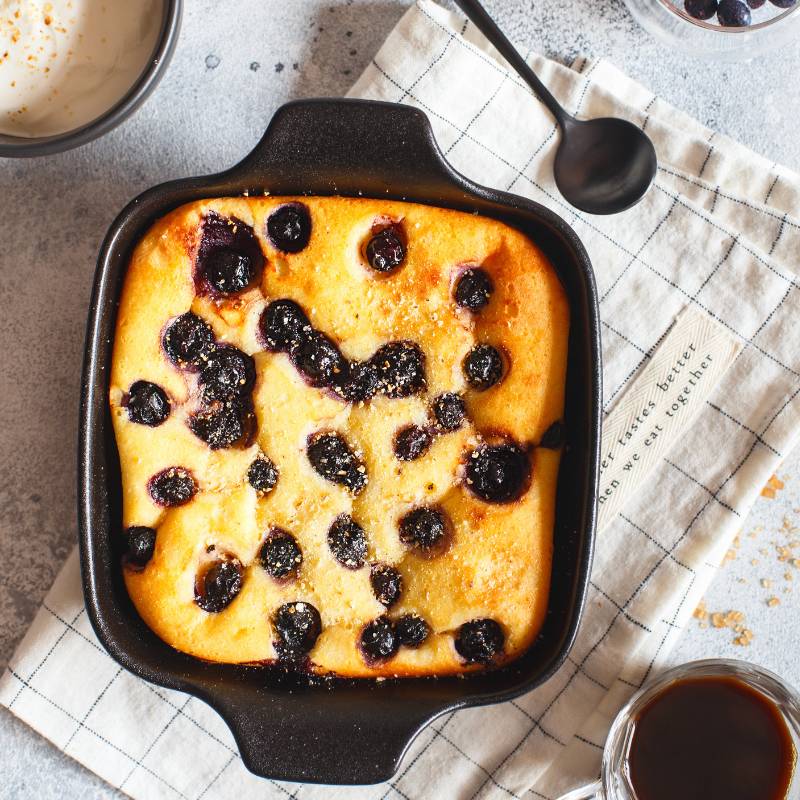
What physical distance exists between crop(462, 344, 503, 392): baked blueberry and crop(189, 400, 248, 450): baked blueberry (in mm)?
434

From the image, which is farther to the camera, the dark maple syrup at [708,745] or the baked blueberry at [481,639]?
the dark maple syrup at [708,745]

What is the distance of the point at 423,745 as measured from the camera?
Result: 2102 millimetres

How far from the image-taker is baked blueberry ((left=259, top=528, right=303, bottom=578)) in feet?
5.96

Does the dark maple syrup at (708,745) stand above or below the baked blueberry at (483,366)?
below

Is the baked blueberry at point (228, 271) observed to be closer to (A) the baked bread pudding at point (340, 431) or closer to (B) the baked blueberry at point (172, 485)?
(A) the baked bread pudding at point (340, 431)

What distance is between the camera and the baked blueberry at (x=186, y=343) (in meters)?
1.79

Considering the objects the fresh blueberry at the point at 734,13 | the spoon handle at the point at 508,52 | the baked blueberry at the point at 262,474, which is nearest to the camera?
the baked blueberry at the point at 262,474

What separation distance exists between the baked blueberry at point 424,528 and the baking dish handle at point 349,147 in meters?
0.61

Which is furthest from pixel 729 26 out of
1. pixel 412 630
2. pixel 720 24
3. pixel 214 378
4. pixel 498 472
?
pixel 412 630

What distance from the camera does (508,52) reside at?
1.96 meters

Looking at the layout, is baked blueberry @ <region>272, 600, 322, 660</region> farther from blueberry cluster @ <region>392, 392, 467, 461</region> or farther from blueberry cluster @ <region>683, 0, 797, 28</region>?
blueberry cluster @ <region>683, 0, 797, 28</region>

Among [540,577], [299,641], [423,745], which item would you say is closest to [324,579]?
[299,641]

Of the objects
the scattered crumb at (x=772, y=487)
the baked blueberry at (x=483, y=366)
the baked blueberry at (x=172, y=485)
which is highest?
the baked blueberry at (x=483, y=366)

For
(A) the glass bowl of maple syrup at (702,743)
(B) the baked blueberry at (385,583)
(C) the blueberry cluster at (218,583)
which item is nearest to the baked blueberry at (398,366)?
(B) the baked blueberry at (385,583)
